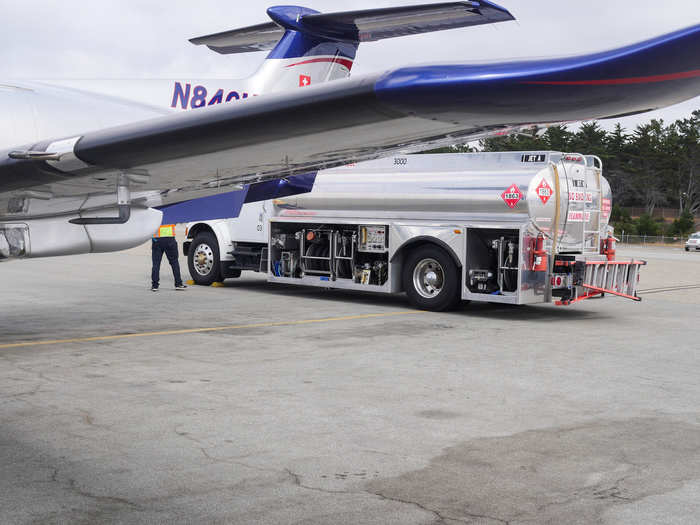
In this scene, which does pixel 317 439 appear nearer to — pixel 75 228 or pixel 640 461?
pixel 640 461

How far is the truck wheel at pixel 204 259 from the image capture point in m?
17.7

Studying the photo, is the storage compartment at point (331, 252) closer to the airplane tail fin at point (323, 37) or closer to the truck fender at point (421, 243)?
the truck fender at point (421, 243)

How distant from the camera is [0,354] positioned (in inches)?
365

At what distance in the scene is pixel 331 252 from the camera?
15.5m

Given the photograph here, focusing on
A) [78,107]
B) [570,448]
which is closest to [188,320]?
[78,107]

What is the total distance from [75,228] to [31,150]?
2702 millimetres

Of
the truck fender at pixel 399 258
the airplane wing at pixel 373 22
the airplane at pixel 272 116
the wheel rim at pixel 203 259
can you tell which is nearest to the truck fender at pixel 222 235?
the wheel rim at pixel 203 259

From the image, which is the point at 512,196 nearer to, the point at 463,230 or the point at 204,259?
the point at 463,230

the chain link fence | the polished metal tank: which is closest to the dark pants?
the polished metal tank

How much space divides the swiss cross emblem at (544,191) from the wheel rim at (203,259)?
25.2 feet

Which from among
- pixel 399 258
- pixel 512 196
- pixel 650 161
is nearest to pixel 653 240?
pixel 650 161

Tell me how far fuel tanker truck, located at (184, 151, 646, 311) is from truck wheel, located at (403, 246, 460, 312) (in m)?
0.02

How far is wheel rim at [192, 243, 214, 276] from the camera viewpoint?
58.5ft

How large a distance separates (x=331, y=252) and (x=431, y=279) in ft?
7.23
